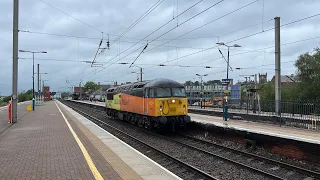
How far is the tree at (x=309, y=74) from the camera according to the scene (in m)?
44.7

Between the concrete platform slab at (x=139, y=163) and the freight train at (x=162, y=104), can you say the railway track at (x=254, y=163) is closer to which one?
the concrete platform slab at (x=139, y=163)

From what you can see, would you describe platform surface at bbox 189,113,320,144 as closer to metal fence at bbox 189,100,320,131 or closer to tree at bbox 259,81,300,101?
metal fence at bbox 189,100,320,131

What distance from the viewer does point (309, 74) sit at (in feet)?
153

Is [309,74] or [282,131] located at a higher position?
[309,74]

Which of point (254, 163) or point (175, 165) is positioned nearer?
point (175, 165)

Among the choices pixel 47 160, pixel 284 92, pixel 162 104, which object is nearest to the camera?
pixel 47 160

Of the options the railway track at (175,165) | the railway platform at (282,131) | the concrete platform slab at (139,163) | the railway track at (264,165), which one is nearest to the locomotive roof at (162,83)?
the railway platform at (282,131)

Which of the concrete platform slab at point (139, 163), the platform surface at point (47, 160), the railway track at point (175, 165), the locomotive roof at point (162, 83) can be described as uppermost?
the locomotive roof at point (162, 83)

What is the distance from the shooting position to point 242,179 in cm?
928

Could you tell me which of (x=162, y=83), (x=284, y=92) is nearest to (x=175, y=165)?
(x=162, y=83)

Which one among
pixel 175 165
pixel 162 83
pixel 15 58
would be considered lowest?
pixel 175 165

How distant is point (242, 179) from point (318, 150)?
9.98ft

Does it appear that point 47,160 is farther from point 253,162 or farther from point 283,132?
point 283,132

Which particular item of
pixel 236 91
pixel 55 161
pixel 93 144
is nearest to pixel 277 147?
pixel 93 144
